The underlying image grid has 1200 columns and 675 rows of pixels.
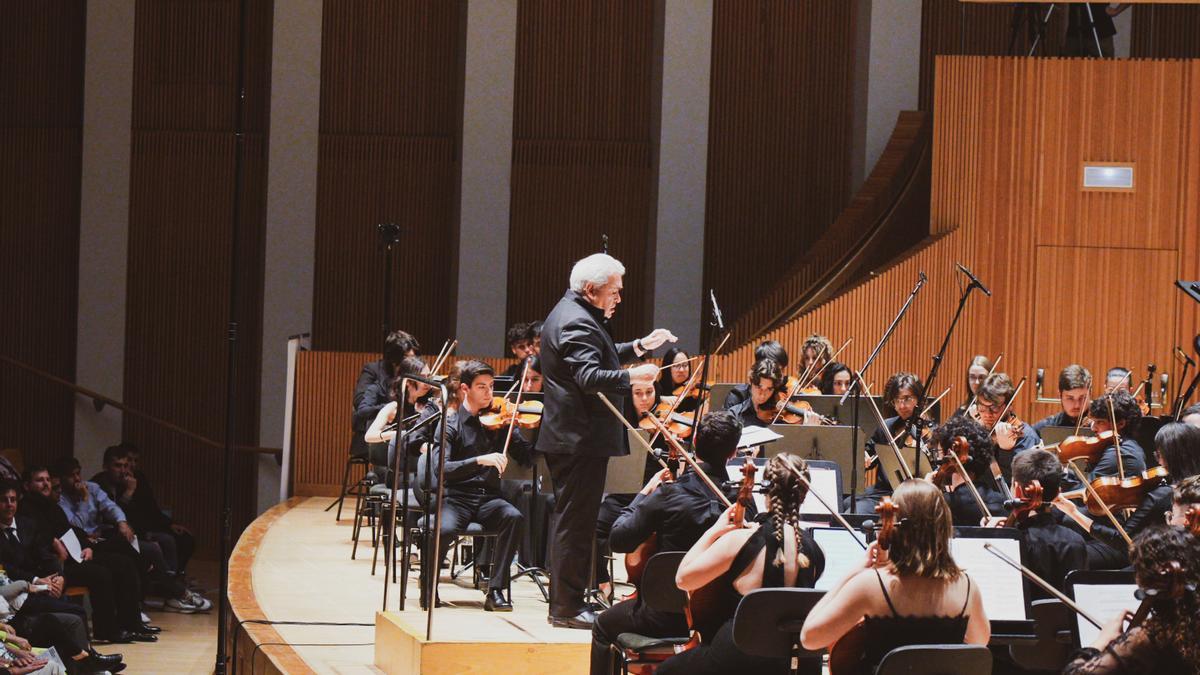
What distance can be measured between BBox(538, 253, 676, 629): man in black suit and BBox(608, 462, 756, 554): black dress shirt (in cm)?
64

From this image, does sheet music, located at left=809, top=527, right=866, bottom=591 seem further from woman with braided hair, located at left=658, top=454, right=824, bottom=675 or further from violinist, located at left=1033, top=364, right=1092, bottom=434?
violinist, located at left=1033, top=364, right=1092, bottom=434

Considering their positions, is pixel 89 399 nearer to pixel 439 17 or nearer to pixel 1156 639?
pixel 439 17

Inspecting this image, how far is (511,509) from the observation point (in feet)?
21.2

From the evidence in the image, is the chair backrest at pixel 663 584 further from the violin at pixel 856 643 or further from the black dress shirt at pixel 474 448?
the black dress shirt at pixel 474 448

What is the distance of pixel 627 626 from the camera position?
466 cm

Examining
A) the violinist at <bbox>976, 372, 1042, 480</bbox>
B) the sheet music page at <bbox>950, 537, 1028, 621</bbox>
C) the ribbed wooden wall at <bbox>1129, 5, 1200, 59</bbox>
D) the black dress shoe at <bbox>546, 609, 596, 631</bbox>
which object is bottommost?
the black dress shoe at <bbox>546, 609, 596, 631</bbox>

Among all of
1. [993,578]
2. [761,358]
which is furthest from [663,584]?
[761,358]

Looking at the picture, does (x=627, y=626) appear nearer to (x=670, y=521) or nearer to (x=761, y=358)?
(x=670, y=521)

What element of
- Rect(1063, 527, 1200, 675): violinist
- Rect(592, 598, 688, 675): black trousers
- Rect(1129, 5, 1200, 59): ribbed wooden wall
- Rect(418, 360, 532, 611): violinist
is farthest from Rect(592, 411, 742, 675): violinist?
Rect(1129, 5, 1200, 59): ribbed wooden wall

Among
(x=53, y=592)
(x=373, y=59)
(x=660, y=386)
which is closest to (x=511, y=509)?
(x=660, y=386)

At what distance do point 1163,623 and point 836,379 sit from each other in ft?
17.1

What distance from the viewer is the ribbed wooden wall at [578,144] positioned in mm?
13344

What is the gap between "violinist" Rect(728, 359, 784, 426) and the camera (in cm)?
727

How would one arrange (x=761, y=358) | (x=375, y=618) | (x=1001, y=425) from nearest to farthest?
(x=375, y=618) < (x=1001, y=425) < (x=761, y=358)
